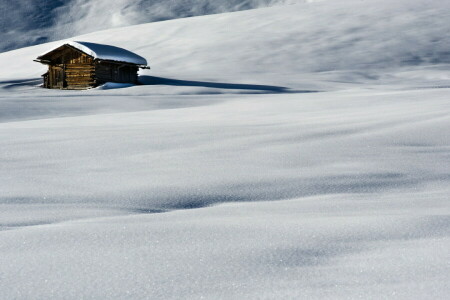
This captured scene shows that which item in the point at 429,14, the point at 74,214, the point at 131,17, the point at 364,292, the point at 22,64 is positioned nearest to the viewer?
the point at 364,292

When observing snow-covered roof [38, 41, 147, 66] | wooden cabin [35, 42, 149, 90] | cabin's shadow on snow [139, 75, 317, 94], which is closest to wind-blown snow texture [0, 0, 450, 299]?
cabin's shadow on snow [139, 75, 317, 94]

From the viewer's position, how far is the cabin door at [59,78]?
26625mm

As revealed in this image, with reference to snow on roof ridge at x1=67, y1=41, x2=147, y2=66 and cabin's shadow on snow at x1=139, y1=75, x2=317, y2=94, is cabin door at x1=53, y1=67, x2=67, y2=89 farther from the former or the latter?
cabin's shadow on snow at x1=139, y1=75, x2=317, y2=94

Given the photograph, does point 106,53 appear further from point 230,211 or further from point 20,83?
point 230,211

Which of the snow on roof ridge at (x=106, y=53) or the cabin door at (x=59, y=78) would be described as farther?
the cabin door at (x=59, y=78)

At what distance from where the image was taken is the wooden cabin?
83.9ft

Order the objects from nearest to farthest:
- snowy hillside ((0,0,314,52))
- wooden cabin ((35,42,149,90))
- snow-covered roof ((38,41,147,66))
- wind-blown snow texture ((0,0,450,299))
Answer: wind-blown snow texture ((0,0,450,299)) < snow-covered roof ((38,41,147,66)) < wooden cabin ((35,42,149,90)) < snowy hillside ((0,0,314,52))

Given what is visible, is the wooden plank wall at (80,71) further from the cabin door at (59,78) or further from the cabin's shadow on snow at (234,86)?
the cabin's shadow on snow at (234,86)

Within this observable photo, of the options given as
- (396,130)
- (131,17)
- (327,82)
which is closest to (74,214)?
(396,130)

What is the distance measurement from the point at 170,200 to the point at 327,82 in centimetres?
2168

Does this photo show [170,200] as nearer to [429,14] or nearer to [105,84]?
[105,84]

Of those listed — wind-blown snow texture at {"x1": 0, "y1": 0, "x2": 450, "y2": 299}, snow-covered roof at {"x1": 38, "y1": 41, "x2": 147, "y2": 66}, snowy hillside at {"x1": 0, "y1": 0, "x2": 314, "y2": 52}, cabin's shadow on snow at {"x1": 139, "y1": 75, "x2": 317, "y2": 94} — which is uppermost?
snowy hillside at {"x1": 0, "y1": 0, "x2": 314, "y2": 52}

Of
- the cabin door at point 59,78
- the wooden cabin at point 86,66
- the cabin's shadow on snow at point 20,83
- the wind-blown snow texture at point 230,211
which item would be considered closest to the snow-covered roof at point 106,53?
the wooden cabin at point 86,66

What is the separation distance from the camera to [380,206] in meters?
3.45
